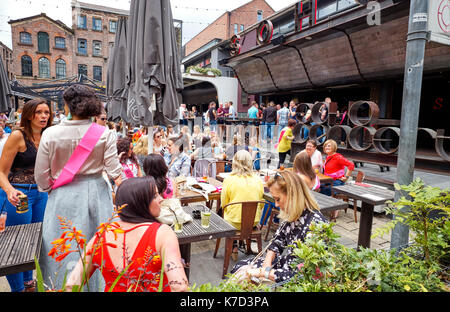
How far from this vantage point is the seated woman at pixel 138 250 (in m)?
1.43

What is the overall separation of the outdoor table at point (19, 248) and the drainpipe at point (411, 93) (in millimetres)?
2612

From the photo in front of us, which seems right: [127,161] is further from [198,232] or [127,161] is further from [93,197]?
[198,232]

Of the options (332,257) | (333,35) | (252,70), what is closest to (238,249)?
(332,257)

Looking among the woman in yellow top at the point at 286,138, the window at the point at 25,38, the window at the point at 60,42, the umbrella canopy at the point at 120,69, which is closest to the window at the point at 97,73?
the window at the point at 60,42

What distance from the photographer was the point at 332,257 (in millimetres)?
1547

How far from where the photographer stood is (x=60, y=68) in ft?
123

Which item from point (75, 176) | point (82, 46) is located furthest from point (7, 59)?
point (75, 176)

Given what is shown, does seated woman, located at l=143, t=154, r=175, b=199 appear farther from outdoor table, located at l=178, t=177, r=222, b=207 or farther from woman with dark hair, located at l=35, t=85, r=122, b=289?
woman with dark hair, located at l=35, t=85, r=122, b=289

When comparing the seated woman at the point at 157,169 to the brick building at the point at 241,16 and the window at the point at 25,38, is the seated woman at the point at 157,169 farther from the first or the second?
the window at the point at 25,38

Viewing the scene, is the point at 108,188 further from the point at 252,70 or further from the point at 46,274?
the point at 252,70

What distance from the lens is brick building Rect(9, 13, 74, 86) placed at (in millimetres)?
34938

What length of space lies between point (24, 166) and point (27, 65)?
41.8 metres

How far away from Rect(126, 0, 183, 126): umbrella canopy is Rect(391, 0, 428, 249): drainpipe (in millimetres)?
2892

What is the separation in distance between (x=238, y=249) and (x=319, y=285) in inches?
113
